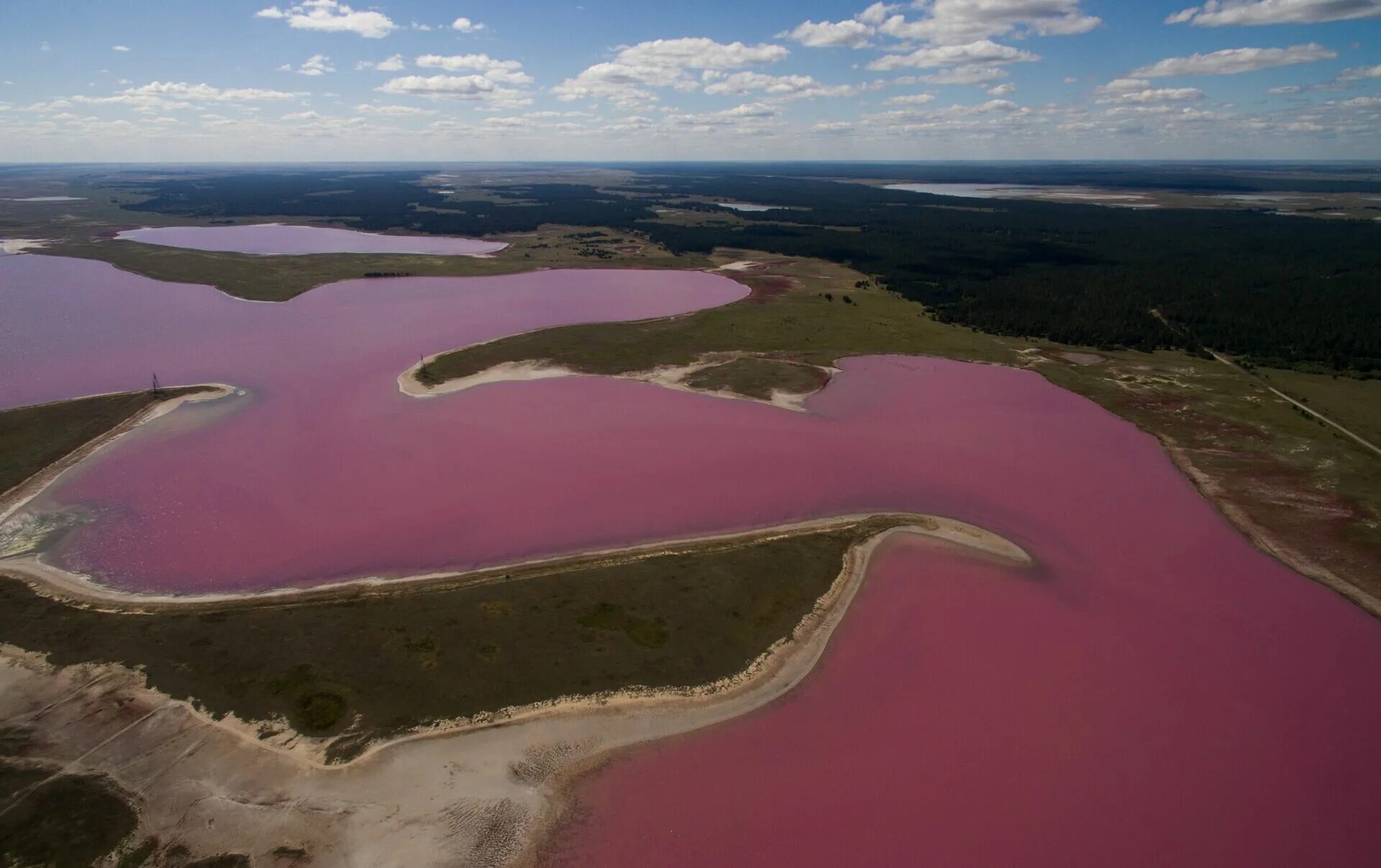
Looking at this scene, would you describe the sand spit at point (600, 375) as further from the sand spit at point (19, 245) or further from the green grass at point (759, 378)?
the sand spit at point (19, 245)

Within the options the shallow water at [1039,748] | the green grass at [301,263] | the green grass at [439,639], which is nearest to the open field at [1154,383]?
the shallow water at [1039,748]

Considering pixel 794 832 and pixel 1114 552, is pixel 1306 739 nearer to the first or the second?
pixel 1114 552

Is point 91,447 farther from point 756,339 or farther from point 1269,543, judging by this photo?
point 1269,543

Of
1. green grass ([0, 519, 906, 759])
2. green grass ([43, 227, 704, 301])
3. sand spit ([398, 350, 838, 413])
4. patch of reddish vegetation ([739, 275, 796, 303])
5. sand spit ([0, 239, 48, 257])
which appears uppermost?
sand spit ([0, 239, 48, 257])

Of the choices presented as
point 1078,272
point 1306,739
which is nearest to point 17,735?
point 1306,739

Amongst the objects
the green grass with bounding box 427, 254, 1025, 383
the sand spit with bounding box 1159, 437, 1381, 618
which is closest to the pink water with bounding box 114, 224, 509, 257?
the green grass with bounding box 427, 254, 1025, 383

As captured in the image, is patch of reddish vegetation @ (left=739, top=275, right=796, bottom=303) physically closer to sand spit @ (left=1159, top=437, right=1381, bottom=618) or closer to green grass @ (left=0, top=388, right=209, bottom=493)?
sand spit @ (left=1159, top=437, right=1381, bottom=618)

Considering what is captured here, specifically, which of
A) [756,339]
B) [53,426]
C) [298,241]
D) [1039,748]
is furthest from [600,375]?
[298,241]
